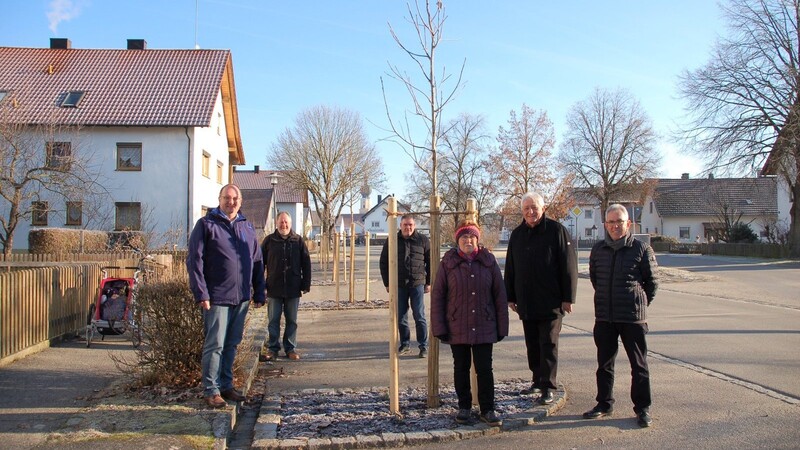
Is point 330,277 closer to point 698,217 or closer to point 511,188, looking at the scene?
point 511,188

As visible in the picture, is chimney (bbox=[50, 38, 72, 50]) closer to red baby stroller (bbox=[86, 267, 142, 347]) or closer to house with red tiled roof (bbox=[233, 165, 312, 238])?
house with red tiled roof (bbox=[233, 165, 312, 238])

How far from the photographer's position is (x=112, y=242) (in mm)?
24125

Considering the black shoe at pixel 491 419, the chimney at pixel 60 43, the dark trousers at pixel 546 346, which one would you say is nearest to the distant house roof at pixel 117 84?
the chimney at pixel 60 43

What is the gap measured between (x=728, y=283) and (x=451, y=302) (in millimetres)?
18994

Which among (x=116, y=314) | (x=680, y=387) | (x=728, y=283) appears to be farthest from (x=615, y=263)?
(x=728, y=283)

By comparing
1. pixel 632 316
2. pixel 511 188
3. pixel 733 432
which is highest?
pixel 511 188

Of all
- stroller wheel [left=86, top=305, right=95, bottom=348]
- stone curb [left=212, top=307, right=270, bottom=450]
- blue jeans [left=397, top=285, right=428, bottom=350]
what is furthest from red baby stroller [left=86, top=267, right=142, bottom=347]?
blue jeans [left=397, top=285, right=428, bottom=350]

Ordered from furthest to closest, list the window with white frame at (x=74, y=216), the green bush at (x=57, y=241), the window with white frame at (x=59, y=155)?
the window with white frame at (x=74, y=216) < the window with white frame at (x=59, y=155) < the green bush at (x=57, y=241)

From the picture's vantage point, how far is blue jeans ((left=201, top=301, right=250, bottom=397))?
553 centimetres

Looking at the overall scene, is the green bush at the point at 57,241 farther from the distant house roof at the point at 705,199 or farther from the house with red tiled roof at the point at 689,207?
the distant house roof at the point at 705,199

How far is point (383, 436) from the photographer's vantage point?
4.91 metres

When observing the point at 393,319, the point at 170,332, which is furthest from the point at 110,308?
the point at 393,319

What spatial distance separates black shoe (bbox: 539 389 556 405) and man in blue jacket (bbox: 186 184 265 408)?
2.71 meters

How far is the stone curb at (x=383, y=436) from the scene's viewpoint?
15.6 ft
